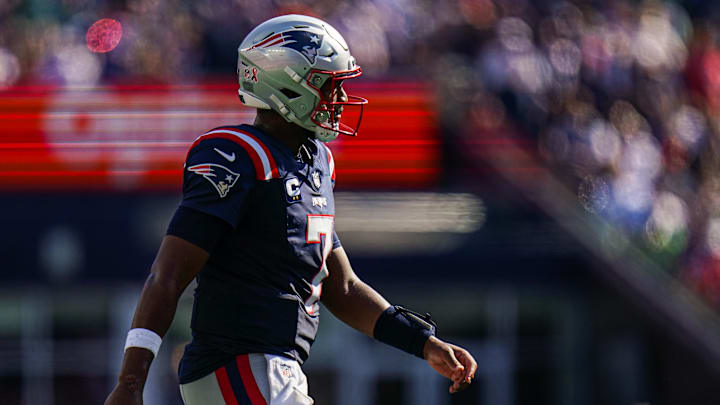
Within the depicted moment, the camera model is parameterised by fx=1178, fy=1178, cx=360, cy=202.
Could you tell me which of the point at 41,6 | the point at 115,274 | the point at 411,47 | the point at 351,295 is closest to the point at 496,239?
the point at 411,47

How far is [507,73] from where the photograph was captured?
13203mm

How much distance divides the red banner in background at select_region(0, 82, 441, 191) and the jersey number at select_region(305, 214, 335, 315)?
8646 mm

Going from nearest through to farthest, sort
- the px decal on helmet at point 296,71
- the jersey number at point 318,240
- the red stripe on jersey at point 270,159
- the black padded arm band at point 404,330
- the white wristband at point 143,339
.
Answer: the white wristband at point 143,339, the red stripe on jersey at point 270,159, the jersey number at point 318,240, the px decal on helmet at point 296,71, the black padded arm band at point 404,330

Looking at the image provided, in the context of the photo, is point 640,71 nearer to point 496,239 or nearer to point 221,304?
point 496,239

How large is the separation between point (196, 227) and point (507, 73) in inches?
386

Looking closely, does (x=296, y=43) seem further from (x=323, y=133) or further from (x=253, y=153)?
(x=253, y=153)

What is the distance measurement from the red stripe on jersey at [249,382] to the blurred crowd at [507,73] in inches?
357

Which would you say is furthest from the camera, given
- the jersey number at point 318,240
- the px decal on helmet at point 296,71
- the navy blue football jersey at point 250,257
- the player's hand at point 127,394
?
the px decal on helmet at point 296,71

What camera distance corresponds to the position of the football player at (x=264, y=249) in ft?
12.3

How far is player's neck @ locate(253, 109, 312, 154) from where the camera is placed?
13.8 feet

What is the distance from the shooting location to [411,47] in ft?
44.3

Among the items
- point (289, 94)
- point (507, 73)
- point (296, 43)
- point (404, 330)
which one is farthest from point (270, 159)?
point (507, 73)

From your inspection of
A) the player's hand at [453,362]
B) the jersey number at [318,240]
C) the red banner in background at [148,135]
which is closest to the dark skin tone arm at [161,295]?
the jersey number at [318,240]

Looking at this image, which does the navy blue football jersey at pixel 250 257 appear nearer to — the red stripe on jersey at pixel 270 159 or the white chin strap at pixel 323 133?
the red stripe on jersey at pixel 270 159
